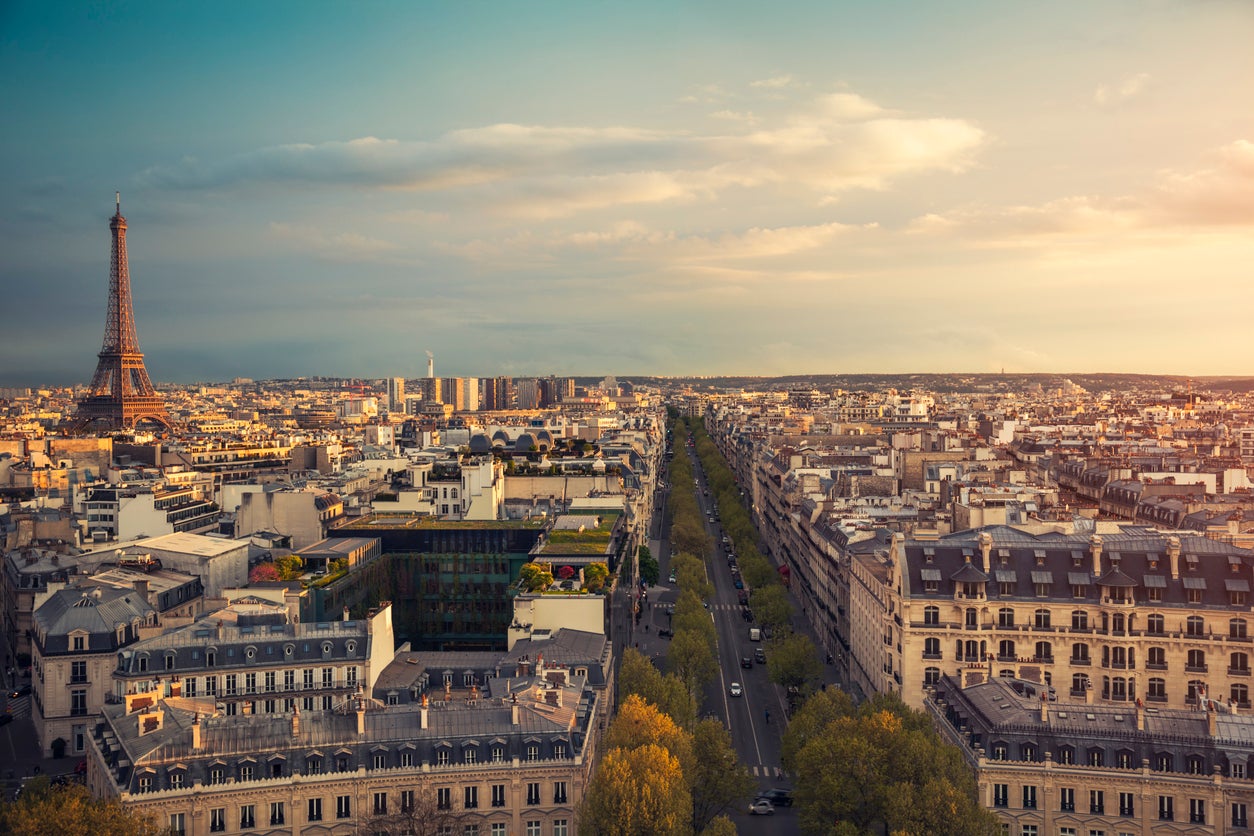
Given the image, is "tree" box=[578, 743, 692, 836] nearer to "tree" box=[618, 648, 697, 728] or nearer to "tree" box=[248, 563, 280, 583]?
"tree" box=[618, 648, 697, 728]

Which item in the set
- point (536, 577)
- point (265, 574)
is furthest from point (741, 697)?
point (265, 574)

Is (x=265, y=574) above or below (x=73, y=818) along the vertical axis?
above

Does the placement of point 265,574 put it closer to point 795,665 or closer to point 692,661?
point 692,661

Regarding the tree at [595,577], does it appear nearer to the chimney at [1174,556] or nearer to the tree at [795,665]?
the tree at [795,665]

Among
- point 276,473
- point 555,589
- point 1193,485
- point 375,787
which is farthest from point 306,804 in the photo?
point 276,473

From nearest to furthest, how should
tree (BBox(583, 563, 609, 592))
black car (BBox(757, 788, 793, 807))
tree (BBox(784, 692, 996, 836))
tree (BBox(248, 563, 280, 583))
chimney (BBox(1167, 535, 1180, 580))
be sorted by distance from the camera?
tree (BBox(784, 692, 996, 836)) → black car (BBox(757, 788, 793, 807)) → chimney (BBox(1167, 535, 1180, 580)) → tree (BBox(583, 563, 609, 592)) → tree (BBox(248, 563, 280, 583))

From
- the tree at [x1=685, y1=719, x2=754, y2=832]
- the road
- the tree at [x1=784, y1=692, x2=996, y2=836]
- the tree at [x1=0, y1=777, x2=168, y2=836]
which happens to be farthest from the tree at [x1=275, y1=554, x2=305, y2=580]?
the tree at [x1=784, y1=692, x2=996, y2=836]
